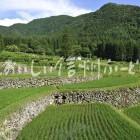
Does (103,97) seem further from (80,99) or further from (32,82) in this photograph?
(32,82)

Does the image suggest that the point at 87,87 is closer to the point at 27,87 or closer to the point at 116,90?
the point at 116,90

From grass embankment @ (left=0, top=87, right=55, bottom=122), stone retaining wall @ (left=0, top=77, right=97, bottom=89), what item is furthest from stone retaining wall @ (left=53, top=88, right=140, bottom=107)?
stone retaining wall @ (left=0, top=77, right=97, bottom=89)

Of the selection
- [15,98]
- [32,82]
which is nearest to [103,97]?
[32,82]

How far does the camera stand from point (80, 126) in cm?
2934

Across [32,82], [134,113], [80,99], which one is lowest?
[134,113]

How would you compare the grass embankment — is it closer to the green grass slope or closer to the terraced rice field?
the terraced rice field

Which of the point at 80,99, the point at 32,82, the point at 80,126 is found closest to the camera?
the point at 80,126

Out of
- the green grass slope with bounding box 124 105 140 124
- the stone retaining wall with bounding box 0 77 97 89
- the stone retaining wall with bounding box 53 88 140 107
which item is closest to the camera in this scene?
the green grass slope with bounding box 124 105 140 124

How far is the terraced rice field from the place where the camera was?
1037 inches

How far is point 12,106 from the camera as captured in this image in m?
28.7

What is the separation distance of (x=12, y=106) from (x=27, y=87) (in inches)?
577

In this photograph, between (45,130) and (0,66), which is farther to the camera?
(0,66)

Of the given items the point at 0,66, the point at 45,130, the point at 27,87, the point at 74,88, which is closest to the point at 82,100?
the point at 74,88

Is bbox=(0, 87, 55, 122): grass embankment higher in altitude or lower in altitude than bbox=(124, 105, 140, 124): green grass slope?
higher
